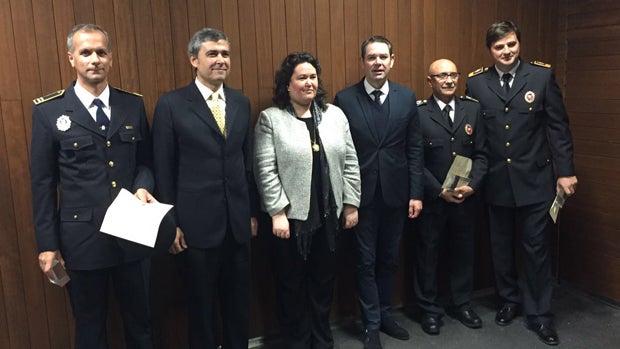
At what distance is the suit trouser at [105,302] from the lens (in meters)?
2.21

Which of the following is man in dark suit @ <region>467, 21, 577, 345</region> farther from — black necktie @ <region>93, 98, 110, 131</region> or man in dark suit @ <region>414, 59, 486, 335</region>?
black necktie @ <region>93, 98, 110, 131</region>

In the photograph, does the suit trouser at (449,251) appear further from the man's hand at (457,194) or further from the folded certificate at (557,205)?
the folded certificate at (557,205)

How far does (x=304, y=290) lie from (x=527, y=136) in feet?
4.97

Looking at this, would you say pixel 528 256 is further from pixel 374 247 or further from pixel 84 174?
pixel 84 174

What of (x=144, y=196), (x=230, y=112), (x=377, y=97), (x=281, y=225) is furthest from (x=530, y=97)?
(x=144, y=196)

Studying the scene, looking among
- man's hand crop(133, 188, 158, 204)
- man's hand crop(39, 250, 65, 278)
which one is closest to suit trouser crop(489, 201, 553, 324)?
man's hand crop(133, 188, 158, 204)

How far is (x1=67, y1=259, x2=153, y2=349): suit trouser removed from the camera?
87.0 inches

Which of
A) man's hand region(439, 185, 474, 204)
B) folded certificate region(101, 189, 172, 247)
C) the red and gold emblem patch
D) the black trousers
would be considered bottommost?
the black trousers

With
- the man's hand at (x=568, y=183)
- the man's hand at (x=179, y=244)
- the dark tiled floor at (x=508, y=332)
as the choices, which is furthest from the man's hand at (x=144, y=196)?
the man's hand at (x=568, y=183)

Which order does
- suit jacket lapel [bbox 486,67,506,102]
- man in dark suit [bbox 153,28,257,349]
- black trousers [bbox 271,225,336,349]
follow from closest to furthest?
man in dark suit [bbox 153,28,257,349], black trousers [bbox 271,225,336,349], suit jacket lapel [bbox 486,67,506,102]

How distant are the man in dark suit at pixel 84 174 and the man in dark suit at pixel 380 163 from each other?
3.74ft

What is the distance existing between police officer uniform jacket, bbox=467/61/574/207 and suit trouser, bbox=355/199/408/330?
2.10 feet

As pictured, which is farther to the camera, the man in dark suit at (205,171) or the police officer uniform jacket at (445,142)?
the police officer uniform jacket at (445,142)

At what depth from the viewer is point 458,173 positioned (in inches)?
116
